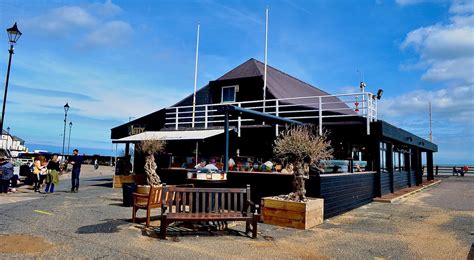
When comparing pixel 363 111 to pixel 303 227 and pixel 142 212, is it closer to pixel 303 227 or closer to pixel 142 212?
pixel 303 227

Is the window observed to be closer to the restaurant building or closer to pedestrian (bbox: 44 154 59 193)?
the restaurant building

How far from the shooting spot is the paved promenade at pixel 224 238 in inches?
210

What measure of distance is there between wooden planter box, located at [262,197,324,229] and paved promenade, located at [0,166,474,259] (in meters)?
0.25

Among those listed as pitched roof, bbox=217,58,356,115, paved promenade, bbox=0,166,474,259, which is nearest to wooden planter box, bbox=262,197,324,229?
paved promenade, bbox=0,166,474,259

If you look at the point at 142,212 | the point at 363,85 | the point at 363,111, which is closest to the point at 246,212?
the point at 142,212

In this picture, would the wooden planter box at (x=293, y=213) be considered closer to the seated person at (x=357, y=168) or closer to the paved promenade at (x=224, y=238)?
the paved promenade at (x=224, y=238)

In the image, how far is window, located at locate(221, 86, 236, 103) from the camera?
18.6 m

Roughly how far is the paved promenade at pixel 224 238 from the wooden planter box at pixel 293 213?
25 centimetres

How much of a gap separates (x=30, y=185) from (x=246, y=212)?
14.8m

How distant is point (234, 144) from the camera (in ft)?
51.9

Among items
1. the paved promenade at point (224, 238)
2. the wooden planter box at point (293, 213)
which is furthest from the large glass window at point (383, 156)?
the wooden planter box at point (293, 213)

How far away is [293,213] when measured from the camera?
25.0 ft

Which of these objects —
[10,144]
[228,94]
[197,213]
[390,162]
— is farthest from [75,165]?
[10,144]

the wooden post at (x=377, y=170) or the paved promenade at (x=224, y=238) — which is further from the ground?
the wooden post at (x=377, y=170)
